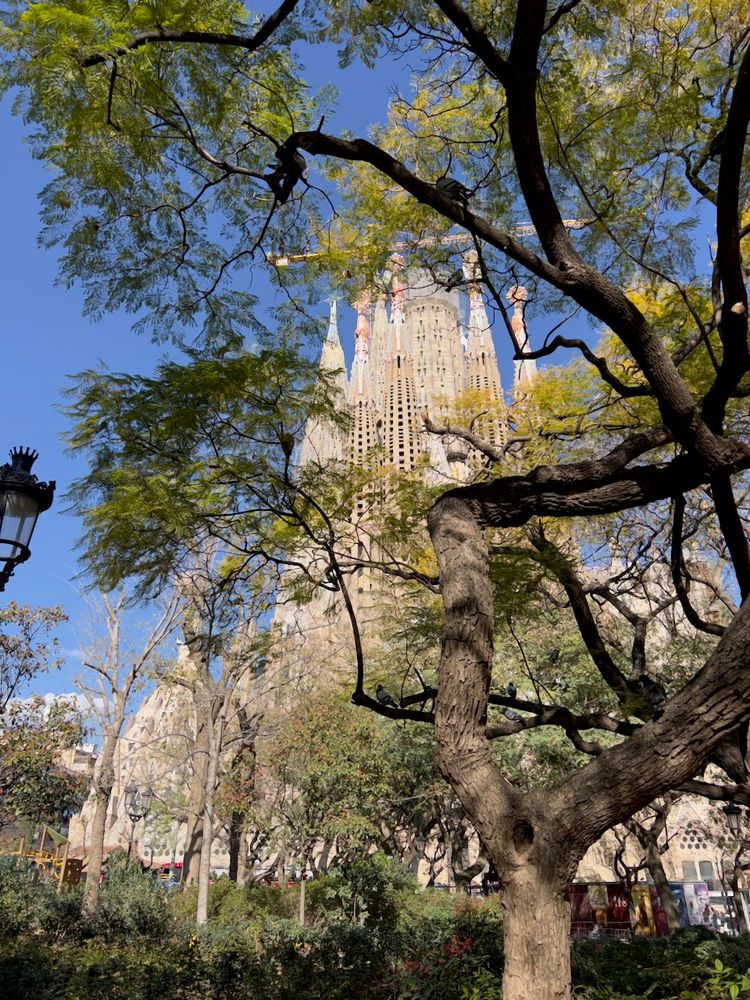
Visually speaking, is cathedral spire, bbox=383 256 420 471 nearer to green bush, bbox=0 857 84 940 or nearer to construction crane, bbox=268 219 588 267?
green bush, bbox=0 857 84 940

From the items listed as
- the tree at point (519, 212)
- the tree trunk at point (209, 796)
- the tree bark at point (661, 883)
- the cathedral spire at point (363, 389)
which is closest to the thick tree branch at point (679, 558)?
the tree at point (519, 212)

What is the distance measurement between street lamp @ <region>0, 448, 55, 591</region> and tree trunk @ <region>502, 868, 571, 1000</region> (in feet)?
9.27

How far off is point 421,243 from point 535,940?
526 centimetres

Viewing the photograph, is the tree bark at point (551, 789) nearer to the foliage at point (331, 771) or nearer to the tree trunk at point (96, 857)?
the tree trunk at point (96, 857)

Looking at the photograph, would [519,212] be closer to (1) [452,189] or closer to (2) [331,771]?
(1) [452,189]

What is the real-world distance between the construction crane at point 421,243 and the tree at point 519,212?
0.08 meters

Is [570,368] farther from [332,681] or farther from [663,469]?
[332,681]

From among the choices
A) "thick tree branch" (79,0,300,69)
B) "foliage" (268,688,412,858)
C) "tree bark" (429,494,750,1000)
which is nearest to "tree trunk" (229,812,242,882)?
"foliage" (268,688,412,858)

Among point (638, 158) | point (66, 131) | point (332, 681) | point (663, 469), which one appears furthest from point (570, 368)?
point (332, 681)

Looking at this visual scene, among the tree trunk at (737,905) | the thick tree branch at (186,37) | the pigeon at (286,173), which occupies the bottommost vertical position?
the tree trunk at (737,905)

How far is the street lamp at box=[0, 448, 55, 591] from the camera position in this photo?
11.8ft

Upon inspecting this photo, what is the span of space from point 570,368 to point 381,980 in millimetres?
6931

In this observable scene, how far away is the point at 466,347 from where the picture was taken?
214ft

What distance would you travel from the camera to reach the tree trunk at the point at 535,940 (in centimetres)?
213
